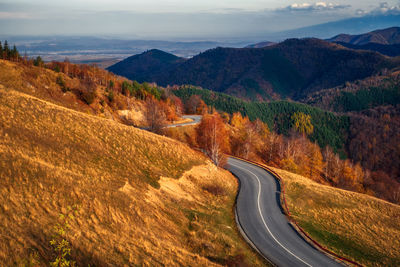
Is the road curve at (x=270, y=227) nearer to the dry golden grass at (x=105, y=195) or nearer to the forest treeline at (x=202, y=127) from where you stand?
the dry golden grass at (x=105, y=195)

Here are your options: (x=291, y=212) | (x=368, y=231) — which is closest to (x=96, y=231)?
(x=291, y=212)

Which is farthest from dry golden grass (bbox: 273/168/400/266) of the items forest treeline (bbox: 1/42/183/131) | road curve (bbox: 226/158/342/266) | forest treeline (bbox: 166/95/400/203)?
forest treeline (bbox: 1/42/183/131)

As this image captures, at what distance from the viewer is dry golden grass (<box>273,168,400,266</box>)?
2690 centimetres

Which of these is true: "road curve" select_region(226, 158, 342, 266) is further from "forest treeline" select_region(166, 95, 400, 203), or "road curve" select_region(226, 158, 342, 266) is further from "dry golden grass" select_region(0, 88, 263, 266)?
"forest treeline" select_region(166, 95, 400, 203)

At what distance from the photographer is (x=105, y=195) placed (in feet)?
70.2

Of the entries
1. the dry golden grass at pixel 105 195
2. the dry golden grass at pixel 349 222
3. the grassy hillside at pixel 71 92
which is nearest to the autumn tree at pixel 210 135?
the dry golden grass at pixel 105 195

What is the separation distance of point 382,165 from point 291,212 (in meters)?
168

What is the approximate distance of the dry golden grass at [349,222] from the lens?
26.9 m

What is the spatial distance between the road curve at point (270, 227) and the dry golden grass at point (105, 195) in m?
1.79

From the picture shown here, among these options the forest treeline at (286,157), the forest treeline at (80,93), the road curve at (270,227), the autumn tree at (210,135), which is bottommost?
the forest treeline at (286,157)

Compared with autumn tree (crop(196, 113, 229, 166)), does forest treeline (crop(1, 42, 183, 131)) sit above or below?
above

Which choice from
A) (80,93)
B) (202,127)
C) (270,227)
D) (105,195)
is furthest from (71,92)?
(270,227)

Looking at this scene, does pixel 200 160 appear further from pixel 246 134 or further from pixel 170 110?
pixel 246 134

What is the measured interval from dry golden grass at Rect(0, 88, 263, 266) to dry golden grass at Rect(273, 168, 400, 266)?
9.78 m
